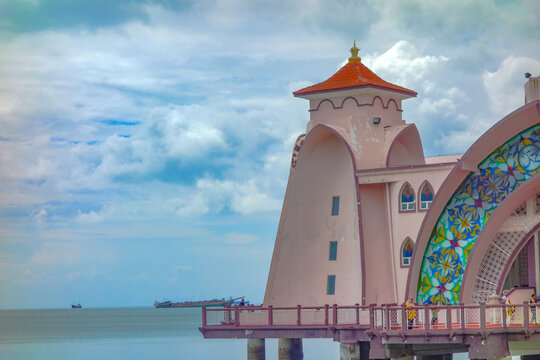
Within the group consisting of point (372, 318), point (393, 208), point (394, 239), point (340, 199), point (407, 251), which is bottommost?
point (372, 318)

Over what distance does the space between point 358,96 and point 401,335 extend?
11.4 m

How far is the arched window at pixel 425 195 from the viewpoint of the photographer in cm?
3909

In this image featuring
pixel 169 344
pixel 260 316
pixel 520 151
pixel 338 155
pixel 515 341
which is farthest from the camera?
pixel 169 344

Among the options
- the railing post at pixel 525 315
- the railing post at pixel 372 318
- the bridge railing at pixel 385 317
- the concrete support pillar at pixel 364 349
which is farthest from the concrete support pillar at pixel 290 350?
the railing post at pixel 525 315

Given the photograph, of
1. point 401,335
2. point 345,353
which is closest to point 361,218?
point 345,353

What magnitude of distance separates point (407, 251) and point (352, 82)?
6411 millimetres

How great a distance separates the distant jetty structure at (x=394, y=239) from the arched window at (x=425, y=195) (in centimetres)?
3

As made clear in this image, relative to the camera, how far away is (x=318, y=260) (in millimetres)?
41250

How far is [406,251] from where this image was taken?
3997 cm

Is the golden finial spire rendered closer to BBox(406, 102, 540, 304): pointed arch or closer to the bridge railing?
BBox(406, 102, 540, 304): pointed arch

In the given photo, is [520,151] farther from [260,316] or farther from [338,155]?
[260,316]

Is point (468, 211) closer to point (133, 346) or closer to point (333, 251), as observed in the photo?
point (333, 251)

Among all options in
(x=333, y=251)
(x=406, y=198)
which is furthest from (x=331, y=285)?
(x=406, y=198)

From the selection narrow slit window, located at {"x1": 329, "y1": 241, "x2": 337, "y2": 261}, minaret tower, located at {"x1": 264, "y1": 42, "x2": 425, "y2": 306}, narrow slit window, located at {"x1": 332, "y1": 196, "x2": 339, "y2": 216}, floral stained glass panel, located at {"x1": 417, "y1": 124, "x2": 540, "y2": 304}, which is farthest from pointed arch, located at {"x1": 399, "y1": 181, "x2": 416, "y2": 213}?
narrow slit window, located at {"x1": 329, "y1": 241, "x2": 337, "y2": 261}
